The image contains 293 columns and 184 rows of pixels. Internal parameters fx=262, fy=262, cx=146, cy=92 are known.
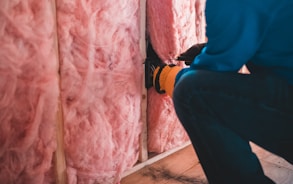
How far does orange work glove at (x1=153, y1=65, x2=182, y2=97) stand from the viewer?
46.6 inches

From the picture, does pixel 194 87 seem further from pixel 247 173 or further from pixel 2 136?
pixel 2 136

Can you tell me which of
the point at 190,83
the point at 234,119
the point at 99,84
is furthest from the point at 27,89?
the point at 234,119

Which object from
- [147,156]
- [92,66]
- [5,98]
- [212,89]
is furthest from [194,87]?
[147,156]

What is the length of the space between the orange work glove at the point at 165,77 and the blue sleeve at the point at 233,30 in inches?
17.1

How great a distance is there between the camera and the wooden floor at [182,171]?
123 cm

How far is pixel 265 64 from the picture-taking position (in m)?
0.73

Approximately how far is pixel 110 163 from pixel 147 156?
0.92ft

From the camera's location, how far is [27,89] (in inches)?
35.5

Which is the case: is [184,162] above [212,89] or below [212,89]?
below

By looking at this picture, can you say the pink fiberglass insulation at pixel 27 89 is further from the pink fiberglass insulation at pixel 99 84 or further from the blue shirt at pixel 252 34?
the blue shirt at pixel 252 34

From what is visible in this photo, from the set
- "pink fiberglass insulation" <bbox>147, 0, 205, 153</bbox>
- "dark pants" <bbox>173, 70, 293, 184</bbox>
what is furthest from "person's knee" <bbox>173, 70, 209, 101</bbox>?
"pink fiberglass insulation" <bbox>147, 0, 205, 153</bbox>

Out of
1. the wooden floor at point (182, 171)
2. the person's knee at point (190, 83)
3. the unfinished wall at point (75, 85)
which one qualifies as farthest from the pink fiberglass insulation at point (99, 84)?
the person's knee at point (190, 83)

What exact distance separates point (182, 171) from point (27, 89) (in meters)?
0.83

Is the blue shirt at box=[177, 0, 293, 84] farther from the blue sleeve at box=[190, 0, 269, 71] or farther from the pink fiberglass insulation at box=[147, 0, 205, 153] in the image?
the pink fiberglass insulation at box=[147, 0, 205, 153]
